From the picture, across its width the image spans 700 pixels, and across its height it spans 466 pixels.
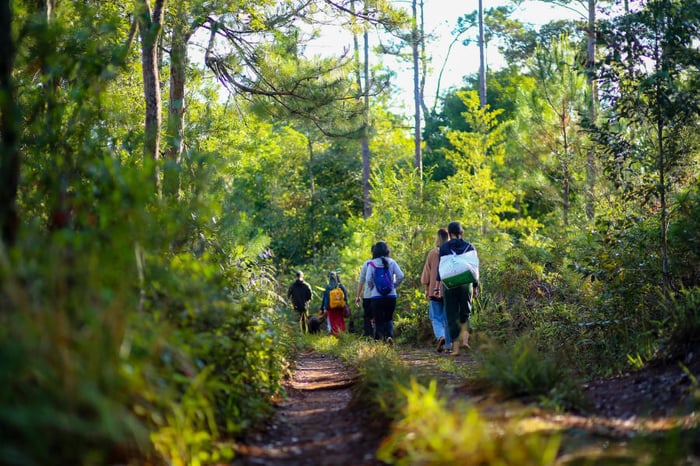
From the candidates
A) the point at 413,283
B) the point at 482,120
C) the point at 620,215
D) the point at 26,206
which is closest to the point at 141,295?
the point at 26,206

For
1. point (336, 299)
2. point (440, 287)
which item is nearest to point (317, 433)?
point (440, 287)

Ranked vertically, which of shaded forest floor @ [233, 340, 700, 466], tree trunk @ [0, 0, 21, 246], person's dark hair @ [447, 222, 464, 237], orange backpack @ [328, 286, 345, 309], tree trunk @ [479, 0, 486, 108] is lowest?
orange backpack @ [328, 286, 345, 309]

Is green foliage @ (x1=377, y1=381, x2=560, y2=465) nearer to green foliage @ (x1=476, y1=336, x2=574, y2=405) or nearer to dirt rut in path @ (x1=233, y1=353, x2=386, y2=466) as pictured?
dirt rut in path @ (x1=233, y1=353, x2=386, y2=466)

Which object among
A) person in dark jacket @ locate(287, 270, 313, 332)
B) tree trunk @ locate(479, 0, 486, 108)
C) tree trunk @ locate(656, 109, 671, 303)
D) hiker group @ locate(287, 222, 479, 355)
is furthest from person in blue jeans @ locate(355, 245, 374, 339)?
tree trunk @ locate(479, 0, 486, 108)

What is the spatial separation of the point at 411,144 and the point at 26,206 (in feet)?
123

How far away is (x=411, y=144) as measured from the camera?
4203cm

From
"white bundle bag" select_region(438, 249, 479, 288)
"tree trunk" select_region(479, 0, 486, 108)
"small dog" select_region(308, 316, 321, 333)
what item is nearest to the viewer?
"white bundle bag" select_region(438, 249, 479, 288)

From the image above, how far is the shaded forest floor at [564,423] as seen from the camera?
4305mm

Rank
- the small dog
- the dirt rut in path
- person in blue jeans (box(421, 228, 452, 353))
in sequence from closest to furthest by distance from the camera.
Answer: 1. the dirt rut in path
2. person in blue jeans (box(421, 228, 452, 353))
3. the small dog

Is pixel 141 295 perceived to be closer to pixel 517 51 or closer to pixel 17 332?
pixel 17 332

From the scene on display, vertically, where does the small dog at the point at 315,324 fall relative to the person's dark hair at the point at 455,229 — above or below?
below

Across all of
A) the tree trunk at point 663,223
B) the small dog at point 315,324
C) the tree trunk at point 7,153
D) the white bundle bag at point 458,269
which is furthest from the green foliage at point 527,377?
the small dog at point 315,324

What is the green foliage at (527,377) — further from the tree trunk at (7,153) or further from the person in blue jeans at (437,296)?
the person in blue jeans at (437,296)

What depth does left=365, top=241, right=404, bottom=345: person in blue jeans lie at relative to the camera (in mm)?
11914
